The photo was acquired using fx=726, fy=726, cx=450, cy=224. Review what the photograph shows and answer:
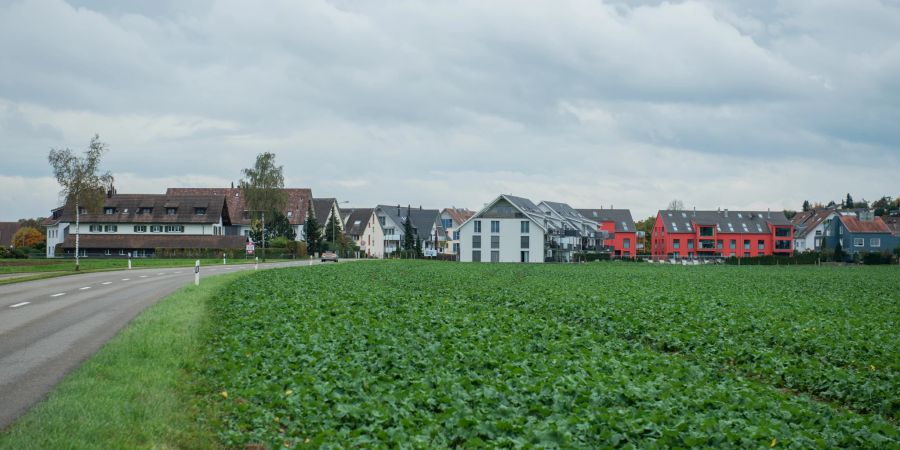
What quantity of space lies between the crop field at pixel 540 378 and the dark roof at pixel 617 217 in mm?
144333

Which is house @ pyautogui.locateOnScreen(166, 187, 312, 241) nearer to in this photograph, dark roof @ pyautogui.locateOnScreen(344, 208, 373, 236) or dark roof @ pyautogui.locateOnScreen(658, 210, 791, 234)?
dark roof @ pyautogui.locateOnScreen(344, 208, 373, 236)

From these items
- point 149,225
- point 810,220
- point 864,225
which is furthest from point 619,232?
point 149,225

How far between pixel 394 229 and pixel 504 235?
47.4 metres

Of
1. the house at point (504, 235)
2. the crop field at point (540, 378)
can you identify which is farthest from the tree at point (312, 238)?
the crop field at point (540, 378)

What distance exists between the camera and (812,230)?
160 metres

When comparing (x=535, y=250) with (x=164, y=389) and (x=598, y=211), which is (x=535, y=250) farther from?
(x=164, y=389)

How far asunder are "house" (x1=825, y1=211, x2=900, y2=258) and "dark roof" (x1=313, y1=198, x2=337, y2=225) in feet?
328

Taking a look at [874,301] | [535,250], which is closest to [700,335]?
[874,301]

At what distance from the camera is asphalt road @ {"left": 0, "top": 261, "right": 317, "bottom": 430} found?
11311mm

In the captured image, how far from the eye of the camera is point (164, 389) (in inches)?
448

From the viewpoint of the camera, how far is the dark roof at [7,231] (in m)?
165

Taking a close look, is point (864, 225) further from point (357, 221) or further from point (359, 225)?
point (357, 221)

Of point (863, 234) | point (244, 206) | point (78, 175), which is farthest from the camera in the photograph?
point (863, 234)

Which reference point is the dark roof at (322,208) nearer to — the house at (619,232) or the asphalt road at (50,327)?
the house at (619,232)
